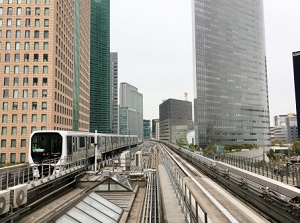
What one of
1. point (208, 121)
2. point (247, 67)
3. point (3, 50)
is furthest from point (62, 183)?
point (247, 67)

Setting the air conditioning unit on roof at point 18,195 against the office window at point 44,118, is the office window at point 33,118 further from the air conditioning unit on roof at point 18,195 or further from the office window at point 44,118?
the air conditioning unit on roof at point 18,195

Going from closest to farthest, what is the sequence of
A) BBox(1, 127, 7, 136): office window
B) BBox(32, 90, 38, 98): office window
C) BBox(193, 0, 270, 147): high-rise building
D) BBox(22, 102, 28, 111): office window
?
BBox(1, 127, 7, 136): office window → BBox(22, 102, 28, 111): office window → BBox(32, 90, 38, 98): office window → BBox(193, 0, 270, 147): high-rise building

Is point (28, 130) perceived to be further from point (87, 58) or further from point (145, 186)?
point (87, 58)

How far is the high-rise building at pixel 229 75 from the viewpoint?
126m

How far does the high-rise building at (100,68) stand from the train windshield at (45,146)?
456 ft

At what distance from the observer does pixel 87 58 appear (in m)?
94.2

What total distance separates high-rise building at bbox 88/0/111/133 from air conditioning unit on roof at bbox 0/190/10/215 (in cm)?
15061

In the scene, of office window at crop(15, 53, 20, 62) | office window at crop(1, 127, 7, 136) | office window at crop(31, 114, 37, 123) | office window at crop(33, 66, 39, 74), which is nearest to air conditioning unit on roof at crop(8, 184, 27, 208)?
office window at crop(31, 114, 37, 123)

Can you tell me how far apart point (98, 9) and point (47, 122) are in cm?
15125

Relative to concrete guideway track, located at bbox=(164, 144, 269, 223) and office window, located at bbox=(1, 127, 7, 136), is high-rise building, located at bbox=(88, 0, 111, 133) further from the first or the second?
concrete guideway track, located at bbox=(164, 144, 269, 223)

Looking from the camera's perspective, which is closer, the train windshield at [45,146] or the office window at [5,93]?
the train windshield at [45,146]

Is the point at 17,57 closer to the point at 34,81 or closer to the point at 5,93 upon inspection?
the point at 34,81

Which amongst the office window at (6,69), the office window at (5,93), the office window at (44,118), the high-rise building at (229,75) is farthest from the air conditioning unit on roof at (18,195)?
the high-rise building at (229,75)

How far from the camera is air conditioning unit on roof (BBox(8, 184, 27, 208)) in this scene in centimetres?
1183
